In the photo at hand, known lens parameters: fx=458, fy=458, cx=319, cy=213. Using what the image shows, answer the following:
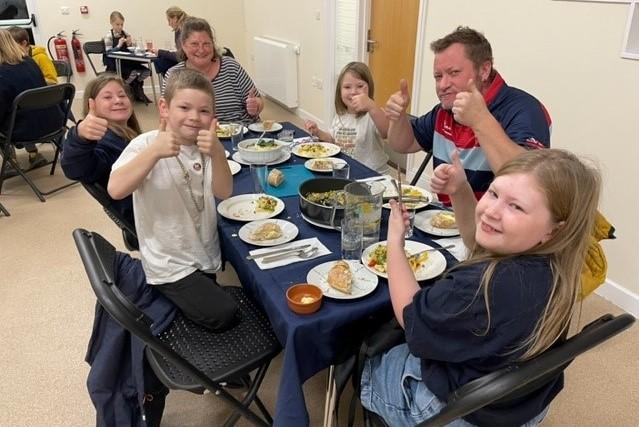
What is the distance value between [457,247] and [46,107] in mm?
3227

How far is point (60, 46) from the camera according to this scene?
6.12m

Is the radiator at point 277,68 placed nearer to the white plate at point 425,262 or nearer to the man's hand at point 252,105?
the man's hand at point 252,105

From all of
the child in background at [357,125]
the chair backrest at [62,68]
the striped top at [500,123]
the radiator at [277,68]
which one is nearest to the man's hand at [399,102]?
the striped top at [500,123]

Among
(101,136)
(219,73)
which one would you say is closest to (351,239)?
(101,136)

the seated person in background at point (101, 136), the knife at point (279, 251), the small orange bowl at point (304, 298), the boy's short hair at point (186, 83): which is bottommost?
the knife at point (279, 251)

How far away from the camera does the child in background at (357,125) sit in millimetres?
2355

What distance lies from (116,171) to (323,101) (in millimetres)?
3989

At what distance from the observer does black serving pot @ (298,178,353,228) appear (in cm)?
149

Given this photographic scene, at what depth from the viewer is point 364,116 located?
8.02ft

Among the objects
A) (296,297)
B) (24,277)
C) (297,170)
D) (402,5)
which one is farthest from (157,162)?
(402,5)

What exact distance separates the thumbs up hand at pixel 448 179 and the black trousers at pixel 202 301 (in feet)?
2.44

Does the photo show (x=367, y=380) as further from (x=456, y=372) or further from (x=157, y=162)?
(x=157, y=162)

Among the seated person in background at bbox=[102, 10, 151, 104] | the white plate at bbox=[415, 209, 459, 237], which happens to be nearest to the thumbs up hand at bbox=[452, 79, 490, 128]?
the white plate at bbox=[415, 209, 459, 237]

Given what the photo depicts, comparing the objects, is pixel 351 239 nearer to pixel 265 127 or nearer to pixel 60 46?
pixel 265 127
